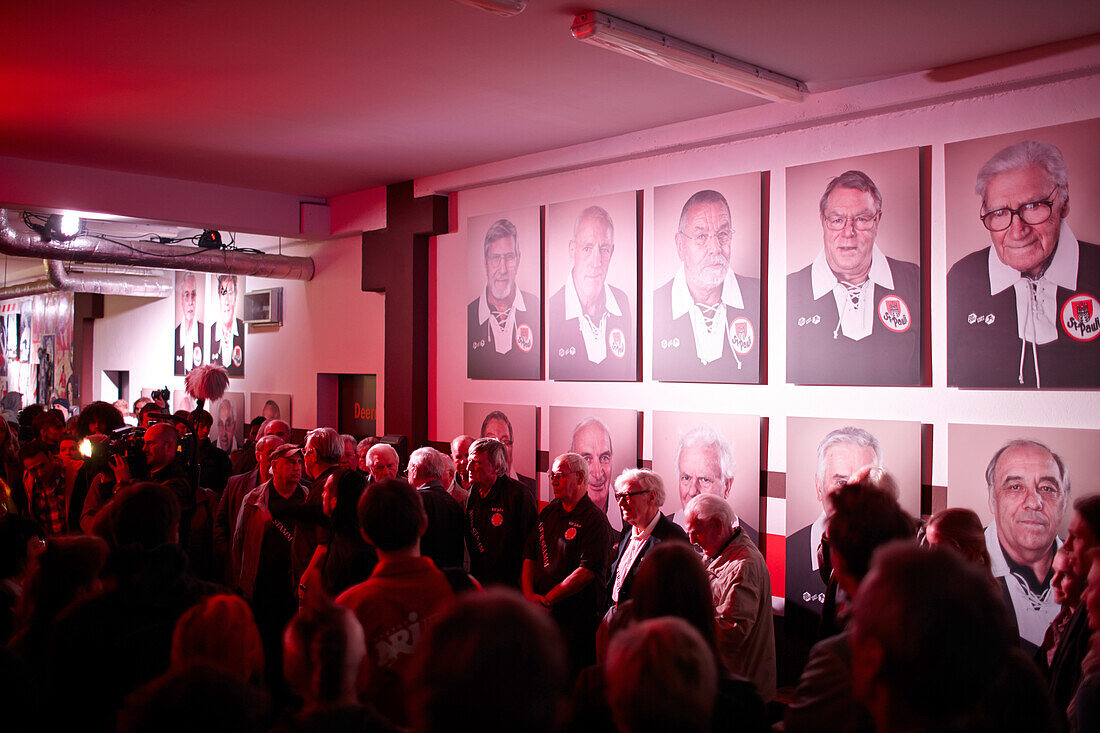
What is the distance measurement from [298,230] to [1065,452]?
713cm

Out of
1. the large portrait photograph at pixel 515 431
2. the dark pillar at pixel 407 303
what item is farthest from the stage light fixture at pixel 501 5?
the dark pillar at pixel 407 303

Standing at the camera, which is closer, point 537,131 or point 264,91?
point 264,91

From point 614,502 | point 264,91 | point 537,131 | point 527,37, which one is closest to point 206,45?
point 264,91

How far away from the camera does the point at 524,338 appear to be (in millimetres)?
7199

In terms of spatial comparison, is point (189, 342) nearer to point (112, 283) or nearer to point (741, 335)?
point (112, 283)

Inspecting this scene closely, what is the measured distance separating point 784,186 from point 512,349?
2.70 m

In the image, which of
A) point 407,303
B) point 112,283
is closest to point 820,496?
point 407,303

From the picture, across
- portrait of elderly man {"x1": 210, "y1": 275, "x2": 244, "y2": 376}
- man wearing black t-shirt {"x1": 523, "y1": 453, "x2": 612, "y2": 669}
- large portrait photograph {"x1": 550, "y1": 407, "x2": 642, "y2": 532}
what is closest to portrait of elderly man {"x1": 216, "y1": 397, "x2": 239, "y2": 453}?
portrait of elderly man {"x1": 210, "y1": 275, "x2": 244, "y2": 376}

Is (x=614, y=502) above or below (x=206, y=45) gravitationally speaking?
below

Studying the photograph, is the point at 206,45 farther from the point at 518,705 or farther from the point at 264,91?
the point at 518,705

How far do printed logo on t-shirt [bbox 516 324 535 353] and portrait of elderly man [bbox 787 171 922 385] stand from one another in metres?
2.36

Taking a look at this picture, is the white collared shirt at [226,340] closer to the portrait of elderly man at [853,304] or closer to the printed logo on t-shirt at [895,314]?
the portrait of elderly man at [853,304]

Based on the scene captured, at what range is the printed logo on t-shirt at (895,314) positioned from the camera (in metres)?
4.99

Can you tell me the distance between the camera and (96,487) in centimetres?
522
